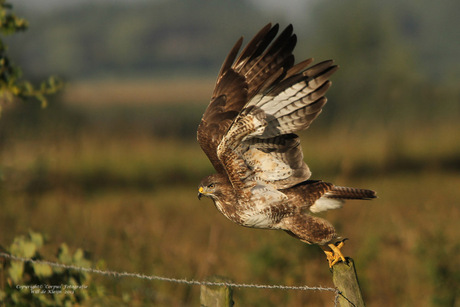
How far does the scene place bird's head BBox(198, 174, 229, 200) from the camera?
3.98 m

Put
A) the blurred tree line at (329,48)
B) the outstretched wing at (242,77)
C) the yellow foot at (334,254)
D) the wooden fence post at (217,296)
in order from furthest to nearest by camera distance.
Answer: the blurred tree line at (329,48) < the outstretched wing at (242,77) < the yellow foot at (334,254) < the wooden fence post at (217,296)

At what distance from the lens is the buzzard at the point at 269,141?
366cm

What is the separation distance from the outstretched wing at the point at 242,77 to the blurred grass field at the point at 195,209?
1631mm

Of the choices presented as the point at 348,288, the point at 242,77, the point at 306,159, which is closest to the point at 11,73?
the point at 242,77

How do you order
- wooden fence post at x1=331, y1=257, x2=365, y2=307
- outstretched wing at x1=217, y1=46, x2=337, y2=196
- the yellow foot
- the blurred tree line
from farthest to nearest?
the blurred tree line < outstretched wing at x1=217, y1=46, x2=337, y2=196 < the yellow foot < wooden fence post at x1=331, y1=257, x2=365, y2=307

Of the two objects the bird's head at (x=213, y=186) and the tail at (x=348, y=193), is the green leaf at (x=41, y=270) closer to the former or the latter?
the bird's head at (x=213, y=186)

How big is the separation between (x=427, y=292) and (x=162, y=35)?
157558 millimetres

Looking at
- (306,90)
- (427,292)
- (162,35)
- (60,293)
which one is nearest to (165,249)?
(60,293)

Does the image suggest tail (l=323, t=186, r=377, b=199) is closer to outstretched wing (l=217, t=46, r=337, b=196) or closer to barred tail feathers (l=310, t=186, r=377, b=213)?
barred tail feathers (l=310, t=186, r=377, b=213)

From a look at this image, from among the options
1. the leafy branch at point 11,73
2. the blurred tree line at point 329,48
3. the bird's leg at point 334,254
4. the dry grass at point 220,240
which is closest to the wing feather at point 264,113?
the bird's leg at point 334,254

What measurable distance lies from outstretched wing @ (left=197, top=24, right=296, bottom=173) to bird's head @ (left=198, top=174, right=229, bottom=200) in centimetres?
11

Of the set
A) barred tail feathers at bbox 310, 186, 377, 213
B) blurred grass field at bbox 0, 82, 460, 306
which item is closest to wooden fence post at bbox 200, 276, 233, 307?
barred tail feathers at bbox 310, 186, 377, 213

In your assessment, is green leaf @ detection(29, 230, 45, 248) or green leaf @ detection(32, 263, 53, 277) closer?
green leaf @ detection(32, 263, 53, 277)

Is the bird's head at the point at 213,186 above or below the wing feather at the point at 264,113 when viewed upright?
below
